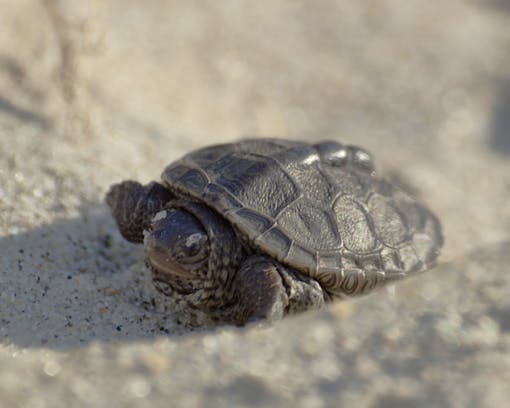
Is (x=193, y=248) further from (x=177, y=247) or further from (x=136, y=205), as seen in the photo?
(x=136, y=205)

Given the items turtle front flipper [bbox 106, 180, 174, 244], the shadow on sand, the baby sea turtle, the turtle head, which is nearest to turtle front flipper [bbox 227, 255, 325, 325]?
the baby sea turtle

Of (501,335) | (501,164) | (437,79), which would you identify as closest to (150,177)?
(501,335)

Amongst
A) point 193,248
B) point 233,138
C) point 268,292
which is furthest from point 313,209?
point 233,138

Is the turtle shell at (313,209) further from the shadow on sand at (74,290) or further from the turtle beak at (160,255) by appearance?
the shadow on sand at (74,290)

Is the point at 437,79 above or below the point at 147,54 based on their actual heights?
above

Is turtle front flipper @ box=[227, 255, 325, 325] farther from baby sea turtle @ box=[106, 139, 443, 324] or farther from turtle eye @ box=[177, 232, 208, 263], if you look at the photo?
turtle eye @ box=[177, 232, 208, 263]

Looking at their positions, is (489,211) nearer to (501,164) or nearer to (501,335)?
(501,164)
